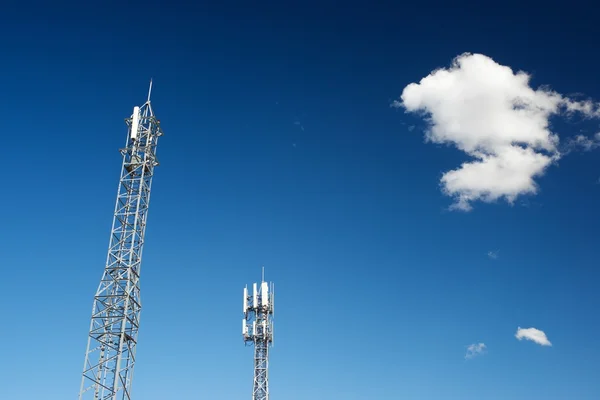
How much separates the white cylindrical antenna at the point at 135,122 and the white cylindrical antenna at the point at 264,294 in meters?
30.5

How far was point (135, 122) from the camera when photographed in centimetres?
5522

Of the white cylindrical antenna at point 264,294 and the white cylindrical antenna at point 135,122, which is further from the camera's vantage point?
the white cylindrical antenna at point 264,294

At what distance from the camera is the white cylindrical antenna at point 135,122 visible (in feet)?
180

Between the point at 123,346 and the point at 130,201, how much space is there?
12045 millimetres

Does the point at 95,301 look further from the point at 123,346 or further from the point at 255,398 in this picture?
the point at 255,398

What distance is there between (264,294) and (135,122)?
3113 centimetres

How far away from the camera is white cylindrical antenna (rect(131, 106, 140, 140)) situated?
180 feet

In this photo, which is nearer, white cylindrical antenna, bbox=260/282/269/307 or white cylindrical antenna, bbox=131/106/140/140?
white cylindrical antenna, bbox=131/106/140/140

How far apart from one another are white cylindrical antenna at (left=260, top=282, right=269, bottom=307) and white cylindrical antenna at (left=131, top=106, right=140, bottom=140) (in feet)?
100

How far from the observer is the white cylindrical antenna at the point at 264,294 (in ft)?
256

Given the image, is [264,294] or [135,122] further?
[264,294]

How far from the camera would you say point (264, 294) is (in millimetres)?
78688

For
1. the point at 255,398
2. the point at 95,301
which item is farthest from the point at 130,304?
the point at 255,398

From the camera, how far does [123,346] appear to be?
4906 cm
